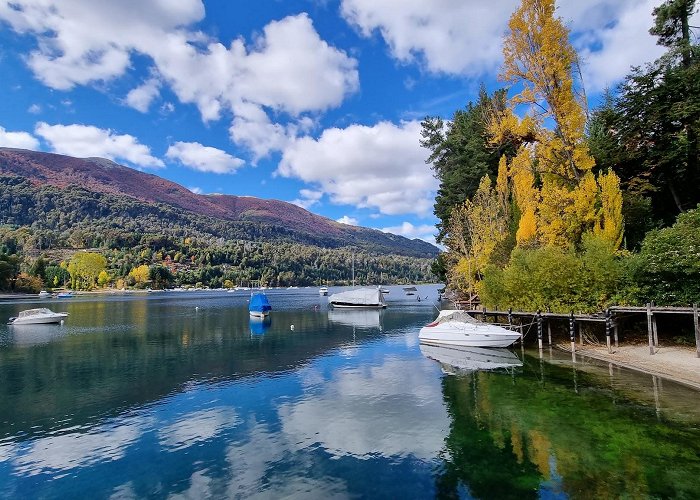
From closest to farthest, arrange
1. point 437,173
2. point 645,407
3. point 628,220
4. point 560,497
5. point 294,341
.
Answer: point 560,497
point 645,407
point 628,220
point 294,341
point 437,173

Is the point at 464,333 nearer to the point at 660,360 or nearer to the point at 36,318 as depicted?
the point at 660,360

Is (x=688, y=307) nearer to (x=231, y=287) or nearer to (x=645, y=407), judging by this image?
(x=645, y=407)

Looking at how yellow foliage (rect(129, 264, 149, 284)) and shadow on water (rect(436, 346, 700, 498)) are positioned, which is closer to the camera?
shadow on water (rect(436, 346, 700, 498))

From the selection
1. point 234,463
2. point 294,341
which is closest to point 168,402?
point 234,463

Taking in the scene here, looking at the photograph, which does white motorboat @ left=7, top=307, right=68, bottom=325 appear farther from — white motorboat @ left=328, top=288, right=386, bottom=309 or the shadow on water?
the shadow on water

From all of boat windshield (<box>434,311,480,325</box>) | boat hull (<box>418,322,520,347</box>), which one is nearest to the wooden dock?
boat hull (<box>418,322,520,347</box>)

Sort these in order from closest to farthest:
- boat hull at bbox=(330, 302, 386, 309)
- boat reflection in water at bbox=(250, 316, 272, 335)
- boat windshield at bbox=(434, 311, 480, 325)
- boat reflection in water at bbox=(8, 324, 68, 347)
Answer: boat windshield at bbox=(434, 311, 480, 325), boat reflection in water at bbox=(8, 324, 68, 347), boat reflection in water at bbox=(250, 316, 272, 335), boat hull at bbox=(330, 302, 386, 309)

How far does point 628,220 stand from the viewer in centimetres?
Answer: 3094

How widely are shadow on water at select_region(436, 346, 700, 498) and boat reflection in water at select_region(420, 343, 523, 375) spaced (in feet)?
14.1

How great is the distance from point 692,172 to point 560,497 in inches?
1263

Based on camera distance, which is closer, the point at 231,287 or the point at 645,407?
the point at 645,407

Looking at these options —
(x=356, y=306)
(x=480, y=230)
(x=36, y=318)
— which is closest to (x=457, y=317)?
(x=480, y=230)

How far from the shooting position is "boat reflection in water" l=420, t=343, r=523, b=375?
84.5 ft

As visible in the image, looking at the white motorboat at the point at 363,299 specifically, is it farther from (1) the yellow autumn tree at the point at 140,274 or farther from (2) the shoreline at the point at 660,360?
(1) the yellow autumn tree at the point at 140,274
